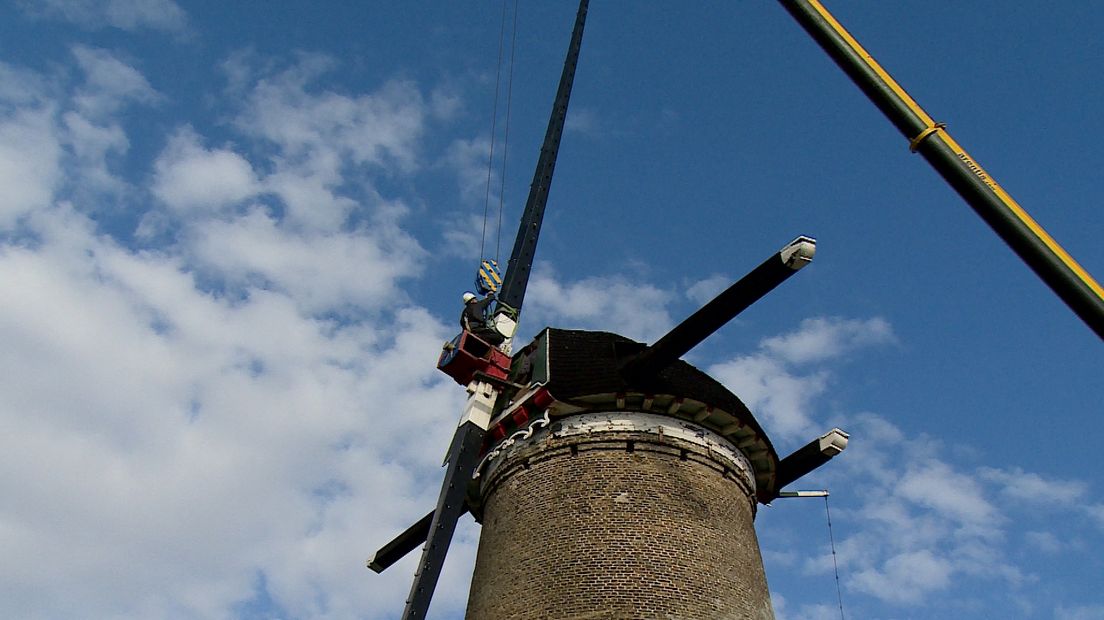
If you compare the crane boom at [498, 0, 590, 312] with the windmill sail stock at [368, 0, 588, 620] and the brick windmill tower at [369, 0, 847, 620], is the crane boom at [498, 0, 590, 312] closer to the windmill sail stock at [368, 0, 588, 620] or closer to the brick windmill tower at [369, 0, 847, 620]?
the windmill sail stock at [368, 0, 588, 620]

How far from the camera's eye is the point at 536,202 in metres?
27.4

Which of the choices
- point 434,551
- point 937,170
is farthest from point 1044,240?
point 434,551

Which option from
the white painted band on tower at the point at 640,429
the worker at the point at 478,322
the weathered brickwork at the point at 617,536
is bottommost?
the weathered brickwork at the point at 617,536

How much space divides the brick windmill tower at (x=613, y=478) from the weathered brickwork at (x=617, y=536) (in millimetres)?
23

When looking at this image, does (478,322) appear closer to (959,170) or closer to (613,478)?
(613,478)

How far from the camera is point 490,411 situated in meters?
18.0

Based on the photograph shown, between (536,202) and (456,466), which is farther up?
(536,202)

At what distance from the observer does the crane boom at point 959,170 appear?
28.8 ft

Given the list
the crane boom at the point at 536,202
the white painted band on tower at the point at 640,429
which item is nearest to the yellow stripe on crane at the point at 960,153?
the white painted band on tower at the point at 640,429

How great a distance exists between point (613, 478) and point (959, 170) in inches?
294

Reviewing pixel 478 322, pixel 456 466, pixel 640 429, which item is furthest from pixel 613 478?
pixel 478 322

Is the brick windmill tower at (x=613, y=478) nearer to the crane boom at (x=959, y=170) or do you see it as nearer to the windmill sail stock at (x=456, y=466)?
the windmill sail stock at (x=456, y=466)

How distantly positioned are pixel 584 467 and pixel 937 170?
7584 millimetres

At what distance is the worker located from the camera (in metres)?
20.0
